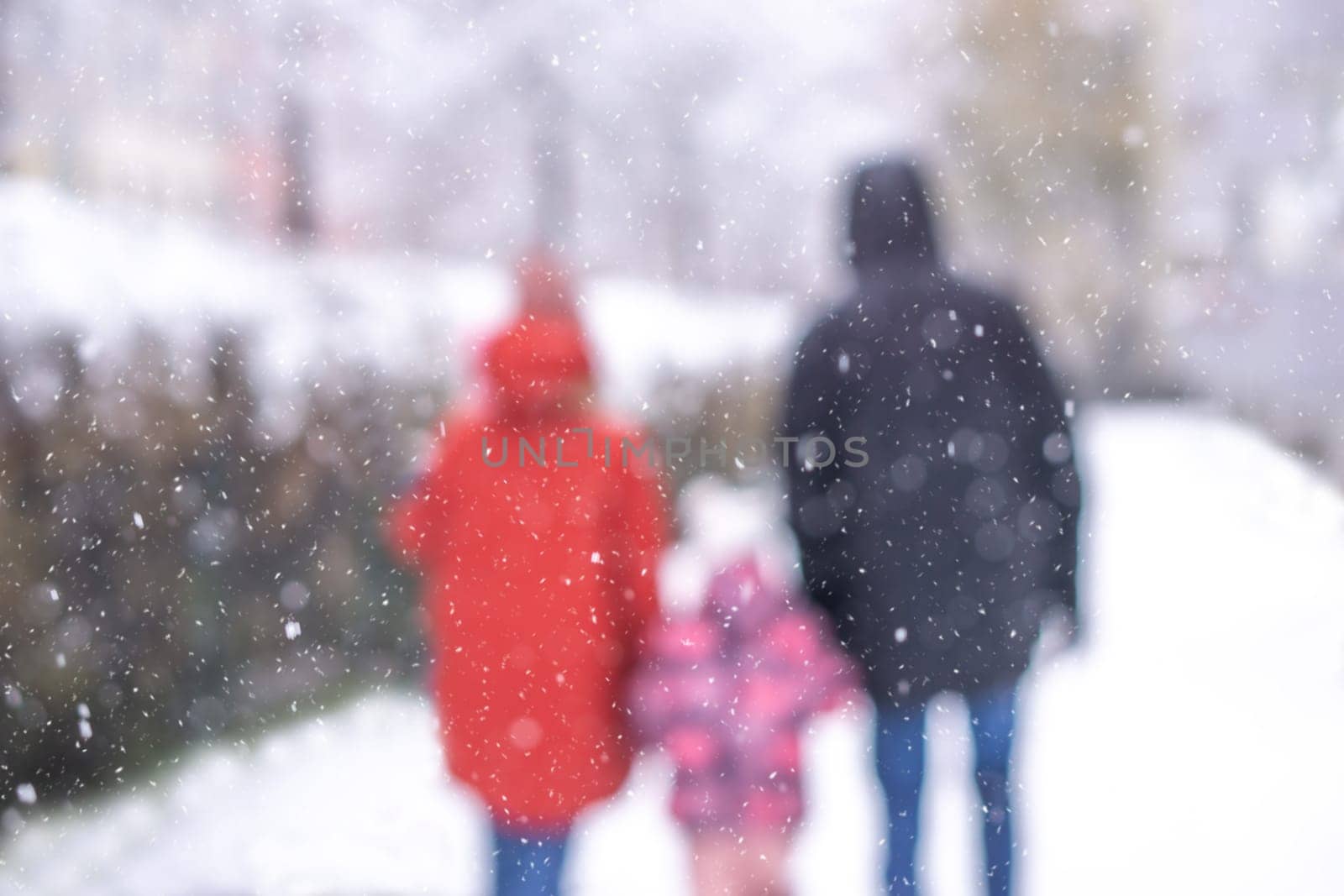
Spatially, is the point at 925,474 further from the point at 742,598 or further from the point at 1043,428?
the point at 742,598

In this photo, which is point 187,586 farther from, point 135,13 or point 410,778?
point 135,13

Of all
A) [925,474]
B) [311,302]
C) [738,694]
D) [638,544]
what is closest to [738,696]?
[738,694]

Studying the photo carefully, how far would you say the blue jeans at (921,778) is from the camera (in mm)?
1095

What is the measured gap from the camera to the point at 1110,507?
2.91m

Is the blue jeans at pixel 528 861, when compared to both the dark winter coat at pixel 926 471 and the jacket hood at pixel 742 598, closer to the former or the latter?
the jacket hood at pixel 742 598

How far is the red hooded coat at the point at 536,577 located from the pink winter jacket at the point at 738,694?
0.17 feet

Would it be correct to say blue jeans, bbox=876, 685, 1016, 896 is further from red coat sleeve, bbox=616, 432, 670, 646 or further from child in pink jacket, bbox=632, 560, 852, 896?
red coat sleeve, bbox=616, 432, 670, 646

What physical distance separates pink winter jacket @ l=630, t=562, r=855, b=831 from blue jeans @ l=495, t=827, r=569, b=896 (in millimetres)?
178

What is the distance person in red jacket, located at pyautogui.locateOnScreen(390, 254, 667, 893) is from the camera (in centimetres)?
91

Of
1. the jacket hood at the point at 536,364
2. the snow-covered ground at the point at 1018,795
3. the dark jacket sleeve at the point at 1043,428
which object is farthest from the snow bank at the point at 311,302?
the dark jacket sleeve at the point at 1043,428

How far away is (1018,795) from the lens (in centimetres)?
122

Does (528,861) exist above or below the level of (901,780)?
below

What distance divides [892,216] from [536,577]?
62cm

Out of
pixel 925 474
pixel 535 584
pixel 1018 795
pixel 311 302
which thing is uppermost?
pixel 311 302
